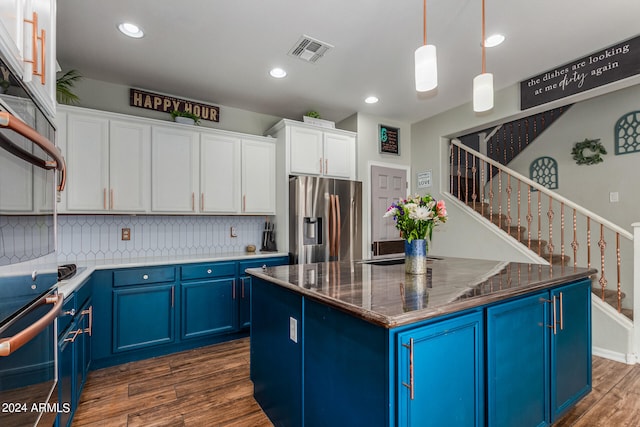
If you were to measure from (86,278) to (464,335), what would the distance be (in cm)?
249

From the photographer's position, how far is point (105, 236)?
3.26 meters

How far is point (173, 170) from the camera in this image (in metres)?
3.34

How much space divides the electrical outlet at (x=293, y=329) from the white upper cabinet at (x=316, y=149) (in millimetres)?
2372

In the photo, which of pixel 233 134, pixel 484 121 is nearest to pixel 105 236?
pixel 233 134

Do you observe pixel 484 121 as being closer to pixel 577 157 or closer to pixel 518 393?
pixel 577 157

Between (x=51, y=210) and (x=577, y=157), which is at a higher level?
(x=577, y=157)

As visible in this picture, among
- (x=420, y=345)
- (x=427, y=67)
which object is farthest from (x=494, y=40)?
(x=420, y=345)

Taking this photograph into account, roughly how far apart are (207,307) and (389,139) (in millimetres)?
3294

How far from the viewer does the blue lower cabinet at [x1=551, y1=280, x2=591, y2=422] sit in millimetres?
1853

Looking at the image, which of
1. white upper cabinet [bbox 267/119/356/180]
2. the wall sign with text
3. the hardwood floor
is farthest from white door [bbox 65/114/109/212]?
white upper cabinet [bbox 267/119/356/180]

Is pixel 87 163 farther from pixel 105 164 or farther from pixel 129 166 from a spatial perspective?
pixel 129 166

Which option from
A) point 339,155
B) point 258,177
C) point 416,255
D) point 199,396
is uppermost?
point 339,155

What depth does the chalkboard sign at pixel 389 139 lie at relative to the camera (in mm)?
4590

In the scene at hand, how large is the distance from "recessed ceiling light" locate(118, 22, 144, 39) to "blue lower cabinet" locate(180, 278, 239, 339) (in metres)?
2.18
